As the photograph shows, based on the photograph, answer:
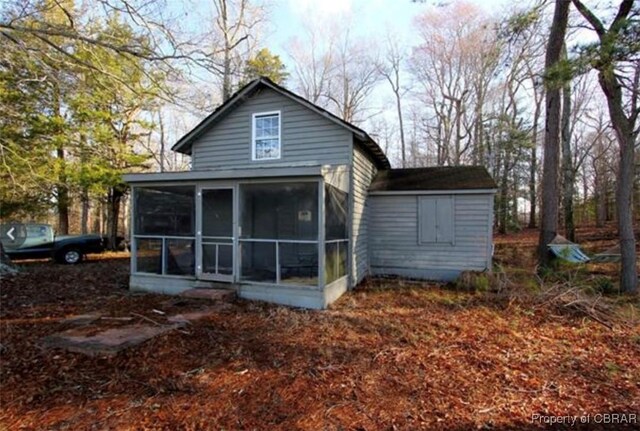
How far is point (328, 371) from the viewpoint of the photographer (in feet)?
13.1

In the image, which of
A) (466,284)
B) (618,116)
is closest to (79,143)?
(466,284)

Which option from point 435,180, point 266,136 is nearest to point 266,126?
point 266,136

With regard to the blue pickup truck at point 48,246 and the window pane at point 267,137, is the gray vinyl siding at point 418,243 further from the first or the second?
the blue pickup truck at point 48,246

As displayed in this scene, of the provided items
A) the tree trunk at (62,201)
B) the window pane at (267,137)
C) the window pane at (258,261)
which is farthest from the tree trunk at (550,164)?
the tree trunk at (62,201)

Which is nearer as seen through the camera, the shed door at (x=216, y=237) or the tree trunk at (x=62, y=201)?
the shed door at (x=216, y=237)

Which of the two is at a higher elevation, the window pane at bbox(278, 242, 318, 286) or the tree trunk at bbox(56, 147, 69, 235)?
the tree trunk at bbox(56, 147, 69, 235)

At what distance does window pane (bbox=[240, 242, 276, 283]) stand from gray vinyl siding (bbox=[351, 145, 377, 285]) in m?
2.16

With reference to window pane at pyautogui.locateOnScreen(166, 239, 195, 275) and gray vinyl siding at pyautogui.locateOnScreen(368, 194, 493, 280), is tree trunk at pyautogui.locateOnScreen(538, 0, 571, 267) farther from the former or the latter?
window pane at pyautogui.locateOnScreen(166, 239, 195, 275)

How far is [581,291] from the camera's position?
6.73 metres

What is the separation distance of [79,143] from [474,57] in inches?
882

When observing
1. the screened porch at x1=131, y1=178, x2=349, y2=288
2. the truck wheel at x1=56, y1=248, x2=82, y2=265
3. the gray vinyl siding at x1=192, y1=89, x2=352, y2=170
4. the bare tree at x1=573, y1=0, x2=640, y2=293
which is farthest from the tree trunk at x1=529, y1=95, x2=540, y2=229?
the truck wheel at x1=56, y1=248, x2=82, y2=265

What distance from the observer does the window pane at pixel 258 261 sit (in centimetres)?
739

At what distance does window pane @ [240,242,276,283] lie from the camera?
24.3ft

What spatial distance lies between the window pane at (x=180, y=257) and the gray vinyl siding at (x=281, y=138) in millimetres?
2719
